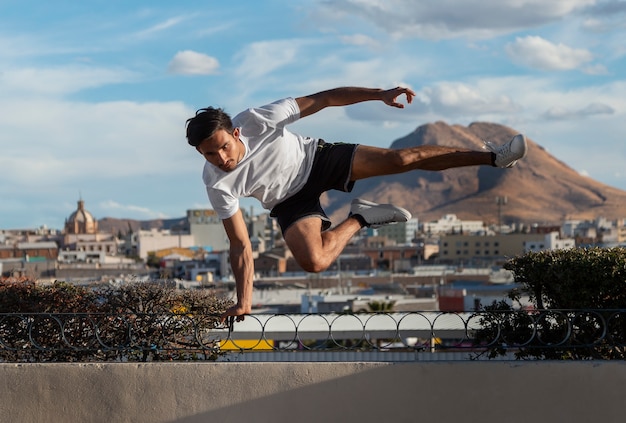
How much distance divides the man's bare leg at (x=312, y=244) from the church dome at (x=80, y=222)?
5649 inches

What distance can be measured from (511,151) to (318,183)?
105 centimetres

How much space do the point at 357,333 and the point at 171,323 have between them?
9.21 metres

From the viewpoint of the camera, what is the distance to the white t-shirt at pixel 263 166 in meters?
5.68

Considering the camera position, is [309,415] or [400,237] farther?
[400,237]

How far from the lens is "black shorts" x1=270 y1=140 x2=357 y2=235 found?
19.2ft

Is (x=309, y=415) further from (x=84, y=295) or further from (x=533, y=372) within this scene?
(x=84, y=295)

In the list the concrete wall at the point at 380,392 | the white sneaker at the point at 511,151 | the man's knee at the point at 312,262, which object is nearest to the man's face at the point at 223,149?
the man's knee at the point at 312,262

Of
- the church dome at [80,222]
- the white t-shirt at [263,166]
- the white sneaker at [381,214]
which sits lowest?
the white sneaker at [381,214]

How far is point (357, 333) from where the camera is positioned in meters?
15.3

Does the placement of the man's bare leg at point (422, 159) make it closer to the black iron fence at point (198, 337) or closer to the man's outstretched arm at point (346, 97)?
the man's outstretched arm at point (346, 97)

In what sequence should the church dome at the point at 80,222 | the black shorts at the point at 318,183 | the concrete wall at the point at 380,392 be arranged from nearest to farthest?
the concrete wall at the point at 380,392, the black shorts at the point at 318,183, the church dome at the point at 80,222

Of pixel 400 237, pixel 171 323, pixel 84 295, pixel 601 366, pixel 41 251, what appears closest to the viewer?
pixel 601 366

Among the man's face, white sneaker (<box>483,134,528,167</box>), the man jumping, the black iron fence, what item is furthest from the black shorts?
white sneaker (<box>483,134,528,167</box>)

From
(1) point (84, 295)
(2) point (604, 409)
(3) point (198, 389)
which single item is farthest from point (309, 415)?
(1) point (84, 295)
